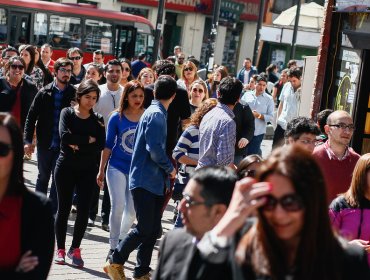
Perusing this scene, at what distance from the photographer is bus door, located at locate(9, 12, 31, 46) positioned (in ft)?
93.6

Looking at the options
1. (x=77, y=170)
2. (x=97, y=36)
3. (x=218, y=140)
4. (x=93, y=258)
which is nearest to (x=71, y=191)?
(x=77, y=170)

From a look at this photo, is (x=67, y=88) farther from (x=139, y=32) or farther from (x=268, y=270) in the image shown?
(x=139, y=32)

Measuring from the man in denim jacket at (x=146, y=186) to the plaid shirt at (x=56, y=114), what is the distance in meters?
2.03

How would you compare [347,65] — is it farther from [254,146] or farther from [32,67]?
[32,67]

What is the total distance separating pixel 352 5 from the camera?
10.8 meters

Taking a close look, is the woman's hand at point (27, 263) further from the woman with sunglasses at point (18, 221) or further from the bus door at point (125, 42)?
the bus door at point (125, 42)

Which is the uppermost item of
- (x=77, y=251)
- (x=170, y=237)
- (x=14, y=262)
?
(x=170, y=237)

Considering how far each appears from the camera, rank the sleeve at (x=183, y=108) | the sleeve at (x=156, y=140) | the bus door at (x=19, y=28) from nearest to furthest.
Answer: the sleeve at (x=156, y=140) → the sleeve at (x=183, y=108) → the bus door at (x=19, y=28)

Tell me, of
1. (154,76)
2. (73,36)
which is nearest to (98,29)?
(73,36)

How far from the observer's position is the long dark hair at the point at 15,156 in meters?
4.20

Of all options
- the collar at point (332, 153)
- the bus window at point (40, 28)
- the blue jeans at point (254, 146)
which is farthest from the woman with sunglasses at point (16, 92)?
the bus window at point (40, 28)

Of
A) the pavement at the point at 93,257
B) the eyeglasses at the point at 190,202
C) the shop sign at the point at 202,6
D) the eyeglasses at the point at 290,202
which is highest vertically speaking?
the shop sign at the point at 202,6

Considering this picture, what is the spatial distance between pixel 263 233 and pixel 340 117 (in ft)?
13.7

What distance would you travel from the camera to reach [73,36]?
1195 inches
